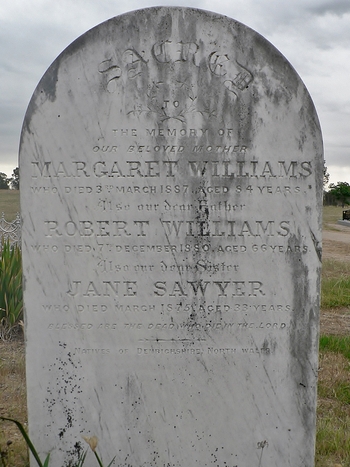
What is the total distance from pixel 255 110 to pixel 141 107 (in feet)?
2.11

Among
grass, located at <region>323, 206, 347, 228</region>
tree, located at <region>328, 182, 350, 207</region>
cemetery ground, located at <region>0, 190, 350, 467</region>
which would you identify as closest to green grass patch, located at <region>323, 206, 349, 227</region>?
grass, located at <region>323, 206, 347, 228</region>

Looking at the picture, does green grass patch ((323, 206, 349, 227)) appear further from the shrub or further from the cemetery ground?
the shrub

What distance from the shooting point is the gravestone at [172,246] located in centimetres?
272

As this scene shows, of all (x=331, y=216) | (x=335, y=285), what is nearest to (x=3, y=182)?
(x=331, y=216)

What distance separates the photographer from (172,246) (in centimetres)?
284

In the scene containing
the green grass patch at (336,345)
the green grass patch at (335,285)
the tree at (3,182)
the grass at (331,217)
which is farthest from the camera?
the tree at (3,182)

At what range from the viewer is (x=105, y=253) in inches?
112

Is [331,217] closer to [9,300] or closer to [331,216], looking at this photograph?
[331,216]

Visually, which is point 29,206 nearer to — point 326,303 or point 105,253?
point 105,253

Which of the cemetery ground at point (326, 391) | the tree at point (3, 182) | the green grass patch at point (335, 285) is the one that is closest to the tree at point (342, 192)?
the tree at point (3, 182)

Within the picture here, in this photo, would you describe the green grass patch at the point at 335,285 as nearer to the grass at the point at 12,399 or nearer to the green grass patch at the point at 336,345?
the green grass patch at the point at 336,345

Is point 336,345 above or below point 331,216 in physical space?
below

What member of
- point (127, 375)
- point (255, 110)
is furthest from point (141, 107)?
point (127, 375)

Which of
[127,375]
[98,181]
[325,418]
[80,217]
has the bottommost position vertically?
[325,418]
